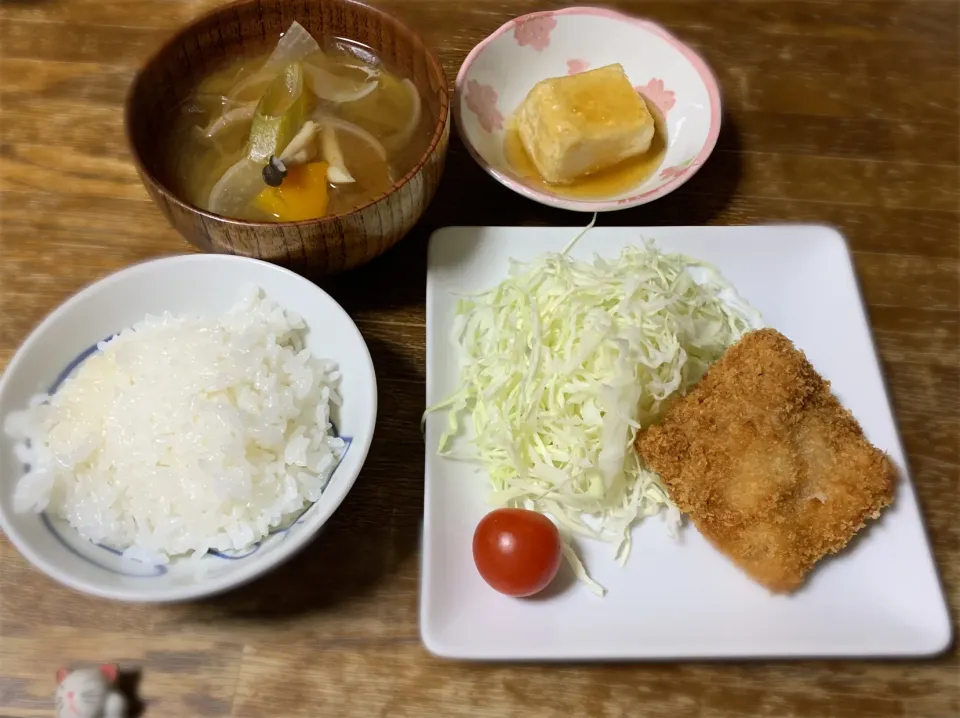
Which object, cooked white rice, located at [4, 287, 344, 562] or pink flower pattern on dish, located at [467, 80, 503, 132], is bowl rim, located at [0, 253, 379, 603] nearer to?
cooked white rice, located at [4, 287, 344, 562]

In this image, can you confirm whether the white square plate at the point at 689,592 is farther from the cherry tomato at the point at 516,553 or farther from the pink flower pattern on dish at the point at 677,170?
the pink flower pattern on dish at the point at 677,170

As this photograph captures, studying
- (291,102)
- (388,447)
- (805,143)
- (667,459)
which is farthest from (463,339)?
(805,143)

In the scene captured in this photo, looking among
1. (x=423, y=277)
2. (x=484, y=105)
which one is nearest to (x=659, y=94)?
(x=484, y=105)

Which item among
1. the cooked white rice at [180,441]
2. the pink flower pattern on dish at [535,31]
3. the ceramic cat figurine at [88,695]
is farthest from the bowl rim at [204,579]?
the pink flower pattern on dish at [535,31]

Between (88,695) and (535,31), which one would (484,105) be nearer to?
(535,31)

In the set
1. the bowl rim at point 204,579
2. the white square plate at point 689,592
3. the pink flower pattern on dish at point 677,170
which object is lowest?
the white square plate at point 689,592
